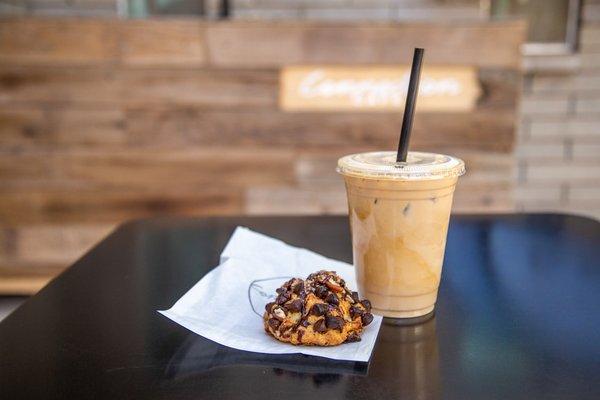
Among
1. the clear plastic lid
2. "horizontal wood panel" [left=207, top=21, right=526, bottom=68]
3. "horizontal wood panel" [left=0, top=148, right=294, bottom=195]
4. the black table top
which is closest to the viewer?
the black table top

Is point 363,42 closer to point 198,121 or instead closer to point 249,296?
point 198,121

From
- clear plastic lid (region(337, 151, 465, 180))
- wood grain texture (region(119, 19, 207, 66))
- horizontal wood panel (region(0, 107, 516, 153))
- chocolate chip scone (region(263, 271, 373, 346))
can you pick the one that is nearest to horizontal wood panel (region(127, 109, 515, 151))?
horizontal wood panel (region(0, 107, 516, 153))

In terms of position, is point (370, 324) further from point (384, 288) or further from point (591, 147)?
point (591, 147)

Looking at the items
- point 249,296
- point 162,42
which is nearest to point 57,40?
point 162,42

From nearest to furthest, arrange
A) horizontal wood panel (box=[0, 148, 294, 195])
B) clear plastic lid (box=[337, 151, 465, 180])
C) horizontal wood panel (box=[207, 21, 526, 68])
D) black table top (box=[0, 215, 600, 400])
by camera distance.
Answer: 1. black table top (box=[0, 215, 600, 400])
2. clear plastic lid (box=[337, 151, 465, 180])
3. horizontal wood panel (box=[207, 21, 526, 68])
4. horizontal wood panel (box=[0, 148, 294, 195])

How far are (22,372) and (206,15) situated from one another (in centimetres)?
259

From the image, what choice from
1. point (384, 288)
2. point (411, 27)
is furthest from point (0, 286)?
point (384, 288)

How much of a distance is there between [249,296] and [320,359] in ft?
0.68

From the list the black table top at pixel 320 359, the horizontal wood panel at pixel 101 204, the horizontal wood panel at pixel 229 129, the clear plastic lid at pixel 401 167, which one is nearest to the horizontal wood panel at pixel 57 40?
the horizontal wood panel at pixel 229 129

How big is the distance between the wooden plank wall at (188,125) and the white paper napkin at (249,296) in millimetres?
1492

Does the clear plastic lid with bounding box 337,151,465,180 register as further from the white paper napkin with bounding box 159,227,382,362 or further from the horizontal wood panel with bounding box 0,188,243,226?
the horizontal wood panel with bounding box 0,188,243,226

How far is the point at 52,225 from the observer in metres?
2.59

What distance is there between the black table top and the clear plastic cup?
5 cm

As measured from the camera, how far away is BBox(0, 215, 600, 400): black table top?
63cm
